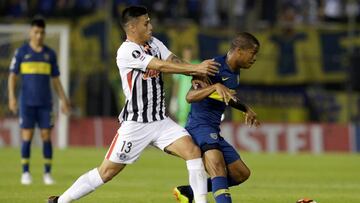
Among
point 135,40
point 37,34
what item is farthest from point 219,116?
point 37,34

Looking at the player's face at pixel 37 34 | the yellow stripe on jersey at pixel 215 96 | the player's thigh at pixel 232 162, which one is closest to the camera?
the yellow stripe on jersey at pixel 215 96

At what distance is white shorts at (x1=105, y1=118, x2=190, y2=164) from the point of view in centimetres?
1113

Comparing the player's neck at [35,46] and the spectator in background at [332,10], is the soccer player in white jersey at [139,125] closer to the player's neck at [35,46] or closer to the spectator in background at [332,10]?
the player's neck at [35,46]

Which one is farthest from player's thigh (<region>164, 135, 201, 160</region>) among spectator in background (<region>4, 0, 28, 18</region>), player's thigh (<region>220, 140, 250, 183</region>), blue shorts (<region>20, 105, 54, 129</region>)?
spectator in background (<region>4, 0, 28, 18</region>)

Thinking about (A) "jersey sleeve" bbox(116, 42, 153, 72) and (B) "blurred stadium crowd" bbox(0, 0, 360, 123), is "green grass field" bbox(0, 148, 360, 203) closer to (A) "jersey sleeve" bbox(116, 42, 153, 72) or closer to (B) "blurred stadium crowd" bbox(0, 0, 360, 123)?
(B) "blurred stadium crowd" bbox(0, 0, 360, 123)

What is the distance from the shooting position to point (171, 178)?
1858 centimetres

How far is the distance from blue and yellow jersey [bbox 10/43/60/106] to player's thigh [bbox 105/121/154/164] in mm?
6046

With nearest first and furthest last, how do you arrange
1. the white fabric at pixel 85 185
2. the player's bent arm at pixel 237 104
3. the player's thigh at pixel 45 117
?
the player's bent arm at pixel 237 104, the white fabric at pixel 85 185, the player's thigh at pixel 45 117

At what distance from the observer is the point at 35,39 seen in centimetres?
1691

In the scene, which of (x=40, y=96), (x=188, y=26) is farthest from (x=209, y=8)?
(x=40, y=96)

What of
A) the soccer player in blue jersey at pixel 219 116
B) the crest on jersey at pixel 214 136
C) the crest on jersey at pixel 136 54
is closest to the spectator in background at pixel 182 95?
the soccer player in blue jersey at pixel 219 116

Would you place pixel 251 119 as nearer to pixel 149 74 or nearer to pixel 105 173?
pixel 149 74

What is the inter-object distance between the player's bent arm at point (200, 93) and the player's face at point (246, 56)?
2.09 ft

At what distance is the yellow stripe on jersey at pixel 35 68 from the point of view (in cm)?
1709
